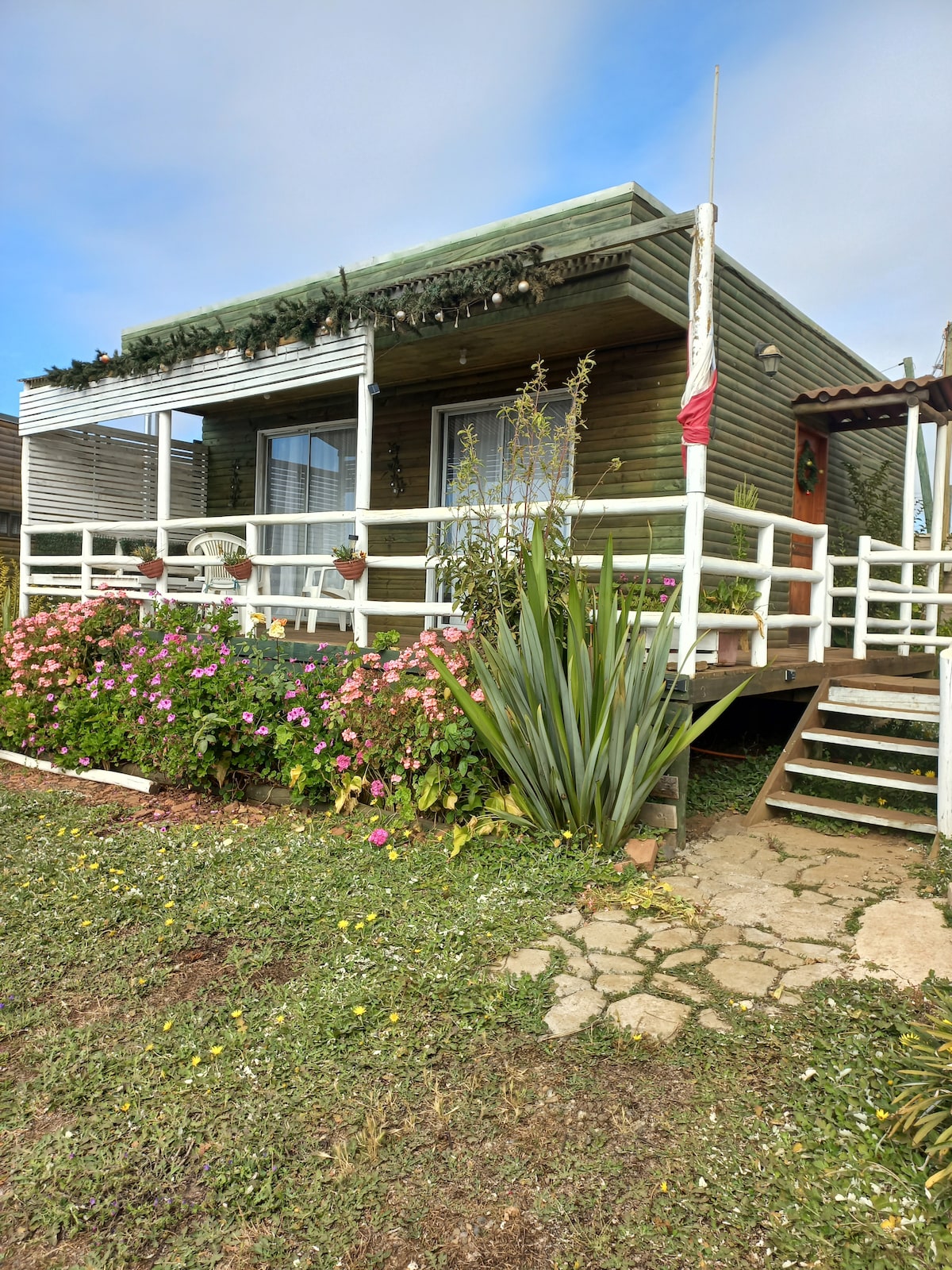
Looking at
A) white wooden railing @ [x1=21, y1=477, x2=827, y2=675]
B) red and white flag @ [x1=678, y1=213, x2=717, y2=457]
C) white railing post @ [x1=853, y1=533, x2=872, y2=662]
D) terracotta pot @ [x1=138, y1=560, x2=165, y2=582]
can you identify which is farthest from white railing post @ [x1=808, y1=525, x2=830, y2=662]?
terracotta pot @ [x1=138, y1=560, x2=165, y2=582]

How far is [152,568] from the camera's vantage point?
773 cm

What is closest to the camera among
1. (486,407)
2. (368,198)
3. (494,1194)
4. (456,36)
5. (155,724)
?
(494,1194)

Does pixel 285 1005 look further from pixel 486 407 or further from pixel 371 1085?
pixel 486 407

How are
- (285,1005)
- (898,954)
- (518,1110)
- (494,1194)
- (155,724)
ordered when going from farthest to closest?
(155,724) → (898,954) → (285,1005) → (518,1110) → (494,1194)

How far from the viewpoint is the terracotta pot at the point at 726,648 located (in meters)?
5.05

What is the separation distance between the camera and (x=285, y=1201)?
6.45 feet

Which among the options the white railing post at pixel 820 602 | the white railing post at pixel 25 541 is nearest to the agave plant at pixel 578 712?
the white railing post at pixel 820 602

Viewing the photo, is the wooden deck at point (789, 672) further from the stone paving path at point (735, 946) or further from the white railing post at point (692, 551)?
the stone paving path at point (735, 946)

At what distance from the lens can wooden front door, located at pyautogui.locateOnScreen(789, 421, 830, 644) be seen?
908cm

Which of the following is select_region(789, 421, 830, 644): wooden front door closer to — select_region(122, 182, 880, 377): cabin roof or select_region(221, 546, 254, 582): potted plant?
select_region(122, 182, 880, 377): cabin roof

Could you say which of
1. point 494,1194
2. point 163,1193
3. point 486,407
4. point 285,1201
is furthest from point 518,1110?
point 486,407

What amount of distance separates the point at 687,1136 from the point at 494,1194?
1.60 ft

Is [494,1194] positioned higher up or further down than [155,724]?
further down

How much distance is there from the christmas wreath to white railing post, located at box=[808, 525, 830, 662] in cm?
321
